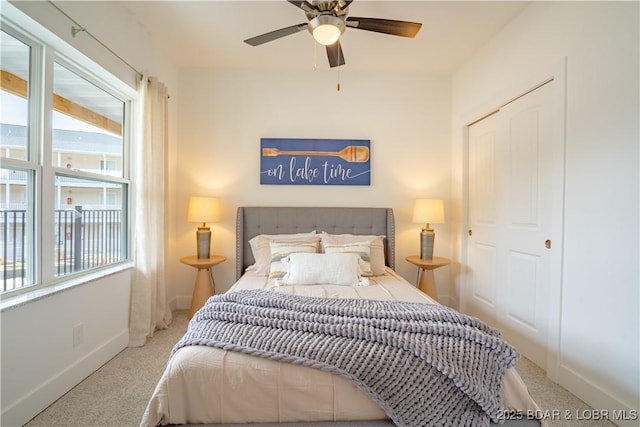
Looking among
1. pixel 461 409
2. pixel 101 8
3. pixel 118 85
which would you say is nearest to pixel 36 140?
pixel 118 85

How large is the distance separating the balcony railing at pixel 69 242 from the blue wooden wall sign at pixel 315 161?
61.7 inches

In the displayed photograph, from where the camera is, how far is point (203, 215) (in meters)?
3.06

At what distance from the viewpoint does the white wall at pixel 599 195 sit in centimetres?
165

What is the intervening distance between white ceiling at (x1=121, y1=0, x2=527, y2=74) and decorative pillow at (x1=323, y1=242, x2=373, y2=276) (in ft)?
6.45

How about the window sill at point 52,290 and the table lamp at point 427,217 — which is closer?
the window sill at point 52,290

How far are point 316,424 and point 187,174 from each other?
3018mm

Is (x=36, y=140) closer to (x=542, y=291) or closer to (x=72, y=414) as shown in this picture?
(x=72, y=414)

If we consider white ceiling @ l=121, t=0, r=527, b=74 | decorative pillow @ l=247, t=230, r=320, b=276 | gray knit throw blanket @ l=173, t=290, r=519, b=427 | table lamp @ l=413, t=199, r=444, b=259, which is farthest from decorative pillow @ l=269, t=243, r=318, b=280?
white ceiling @ l=121, t=0, r=527, b=74

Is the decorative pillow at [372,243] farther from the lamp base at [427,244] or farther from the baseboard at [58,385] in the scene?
the baseboard at [58,385]

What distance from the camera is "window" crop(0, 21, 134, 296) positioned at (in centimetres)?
172

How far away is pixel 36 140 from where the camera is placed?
1833 millimetres

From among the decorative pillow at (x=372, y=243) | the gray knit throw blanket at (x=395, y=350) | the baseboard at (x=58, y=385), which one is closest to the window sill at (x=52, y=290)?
the baseboard at (x=58, y=385)

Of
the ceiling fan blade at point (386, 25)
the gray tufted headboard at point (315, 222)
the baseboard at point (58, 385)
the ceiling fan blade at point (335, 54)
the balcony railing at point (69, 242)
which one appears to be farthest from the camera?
the gray tufted headboard at point (315, 222)

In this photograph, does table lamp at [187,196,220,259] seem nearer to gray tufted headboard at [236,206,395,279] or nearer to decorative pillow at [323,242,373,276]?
gray tufted headboard at [236,206,395,279]
